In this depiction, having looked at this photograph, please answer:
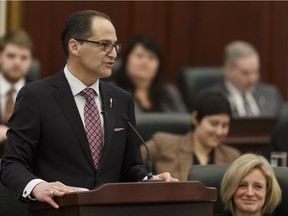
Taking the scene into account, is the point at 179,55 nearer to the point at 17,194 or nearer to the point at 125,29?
the point at 125,29

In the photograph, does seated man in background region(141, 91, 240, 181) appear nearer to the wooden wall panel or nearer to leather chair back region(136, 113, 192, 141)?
leather chair back region(136, 113, 192, 141)

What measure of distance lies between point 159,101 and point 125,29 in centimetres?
138

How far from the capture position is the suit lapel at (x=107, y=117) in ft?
13.4

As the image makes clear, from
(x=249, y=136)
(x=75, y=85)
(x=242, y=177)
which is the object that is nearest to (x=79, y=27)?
(x=75, y=85)

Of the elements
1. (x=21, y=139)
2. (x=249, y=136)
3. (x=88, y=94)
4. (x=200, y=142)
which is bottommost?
(x=249, y=136)

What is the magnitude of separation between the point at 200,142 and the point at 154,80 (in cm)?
167

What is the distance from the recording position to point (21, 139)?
4.00 metres

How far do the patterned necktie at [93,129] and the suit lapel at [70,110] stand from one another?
37 millimetres

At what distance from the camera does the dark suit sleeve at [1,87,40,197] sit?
13.0 feet

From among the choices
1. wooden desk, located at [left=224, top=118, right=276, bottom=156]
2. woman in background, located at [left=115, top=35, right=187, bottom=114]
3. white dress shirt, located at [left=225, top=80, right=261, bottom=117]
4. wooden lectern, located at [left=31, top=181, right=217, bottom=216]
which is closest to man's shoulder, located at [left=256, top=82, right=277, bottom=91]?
white dress shirt, located at [left=225, top=80, right=261, bottom=117]

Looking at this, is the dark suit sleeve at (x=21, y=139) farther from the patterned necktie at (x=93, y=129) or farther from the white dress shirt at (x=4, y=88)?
the white dress shirt at (x=4, y=88)

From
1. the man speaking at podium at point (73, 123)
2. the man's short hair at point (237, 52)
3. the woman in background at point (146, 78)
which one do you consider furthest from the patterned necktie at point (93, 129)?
the man's short hair at point (237, 52)

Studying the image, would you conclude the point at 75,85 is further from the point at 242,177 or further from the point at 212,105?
the point at 212,105

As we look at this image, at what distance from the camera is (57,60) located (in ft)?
28.7
